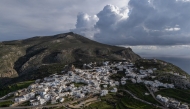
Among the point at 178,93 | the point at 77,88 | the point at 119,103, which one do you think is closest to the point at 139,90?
the point at 178,93

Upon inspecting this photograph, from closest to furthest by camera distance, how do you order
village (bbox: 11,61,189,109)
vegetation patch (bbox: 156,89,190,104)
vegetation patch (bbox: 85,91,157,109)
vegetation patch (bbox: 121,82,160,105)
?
vegetation patch (bbox: 85,91,157,109) → village (bbox: 11,61,189,109) → vegetation patch (bbox: 121,82,160,105) → vegetation patch (bbox: 156,89,190,104)

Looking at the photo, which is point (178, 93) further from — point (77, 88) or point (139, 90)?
point (77, 88)

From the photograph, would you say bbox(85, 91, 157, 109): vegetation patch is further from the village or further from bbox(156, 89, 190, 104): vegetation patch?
bbox(156, 89, 190, 104): vegetation patch

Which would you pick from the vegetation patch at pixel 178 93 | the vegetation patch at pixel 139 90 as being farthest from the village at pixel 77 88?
the vegetation patch at pixel 178 93

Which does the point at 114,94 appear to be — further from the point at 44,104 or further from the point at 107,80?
the point at 44,104

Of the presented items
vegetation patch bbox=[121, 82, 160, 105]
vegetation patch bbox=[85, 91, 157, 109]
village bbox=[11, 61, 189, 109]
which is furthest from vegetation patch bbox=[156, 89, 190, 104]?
vegetation patch bbox=[85, 91, 157, 109]

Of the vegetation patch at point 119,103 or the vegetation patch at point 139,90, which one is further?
the vegetation patch at point 139,90

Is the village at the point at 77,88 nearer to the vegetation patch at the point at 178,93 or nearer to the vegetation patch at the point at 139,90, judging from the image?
the vegetation patch at the point at 139,90

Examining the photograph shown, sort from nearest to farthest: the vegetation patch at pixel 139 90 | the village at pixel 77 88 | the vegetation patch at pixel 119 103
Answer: the vegetation patch at pixel 119 103
the village at pixel 77 88
the vegetation patch at pixel 139 90

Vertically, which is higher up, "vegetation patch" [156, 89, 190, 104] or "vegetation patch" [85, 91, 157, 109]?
"vegetation patch" [156, 89, 190, 104]

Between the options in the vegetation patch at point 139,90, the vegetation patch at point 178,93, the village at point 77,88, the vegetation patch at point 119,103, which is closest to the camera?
the vegetation patch at point 119,103

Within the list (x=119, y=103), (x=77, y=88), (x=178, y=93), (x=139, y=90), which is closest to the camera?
(x=119, y=103)
